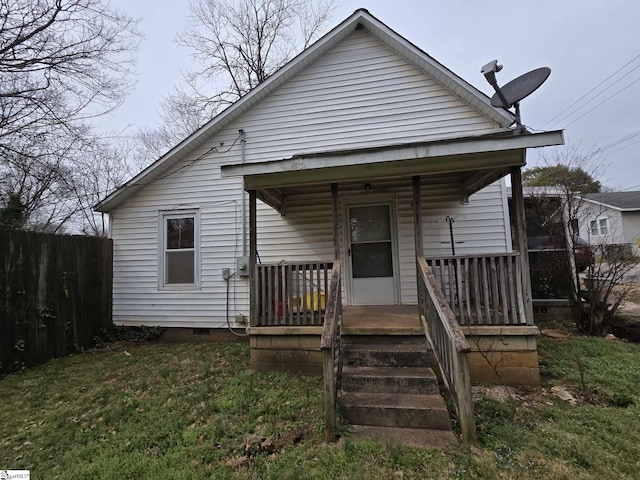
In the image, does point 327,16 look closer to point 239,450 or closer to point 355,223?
point 355,223

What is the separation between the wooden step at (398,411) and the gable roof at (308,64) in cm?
516

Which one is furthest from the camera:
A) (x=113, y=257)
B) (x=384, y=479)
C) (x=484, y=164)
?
(x=113, y=257)

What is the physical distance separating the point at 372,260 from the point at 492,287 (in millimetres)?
2312

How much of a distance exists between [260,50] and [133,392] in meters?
14.7

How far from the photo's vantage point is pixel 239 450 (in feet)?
9.00

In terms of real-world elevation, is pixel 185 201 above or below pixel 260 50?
below

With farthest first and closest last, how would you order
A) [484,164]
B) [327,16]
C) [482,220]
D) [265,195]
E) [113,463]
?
[327,16]
[482,220]
[265,195]
[484,164]
[113,463]

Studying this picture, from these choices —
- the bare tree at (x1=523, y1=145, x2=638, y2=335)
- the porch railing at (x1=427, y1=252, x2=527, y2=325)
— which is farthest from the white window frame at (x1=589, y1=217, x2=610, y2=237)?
the porch railing at (x1=427, y1=252, x2=527, y2=325)

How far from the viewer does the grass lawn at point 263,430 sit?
7.92 feet

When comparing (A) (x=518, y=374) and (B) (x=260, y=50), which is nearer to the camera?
(A) (x=518, y=374)

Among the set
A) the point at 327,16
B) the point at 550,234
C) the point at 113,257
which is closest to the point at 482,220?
the point at 550,234

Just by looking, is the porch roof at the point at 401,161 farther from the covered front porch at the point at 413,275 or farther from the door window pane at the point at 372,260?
the door window pane at the point at 372,260

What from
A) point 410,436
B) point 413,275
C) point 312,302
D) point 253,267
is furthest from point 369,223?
point 410,436

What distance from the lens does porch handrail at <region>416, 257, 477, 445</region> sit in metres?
2.70
